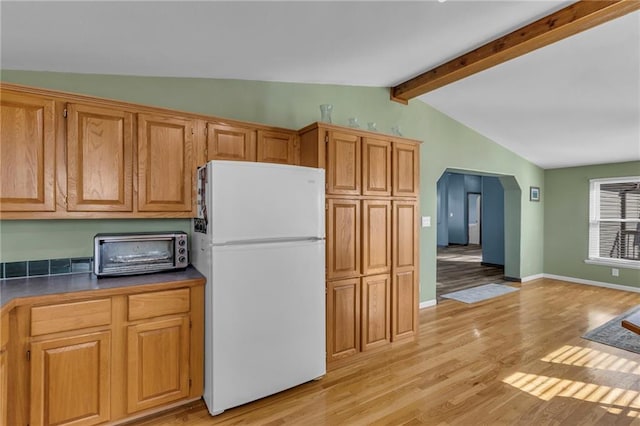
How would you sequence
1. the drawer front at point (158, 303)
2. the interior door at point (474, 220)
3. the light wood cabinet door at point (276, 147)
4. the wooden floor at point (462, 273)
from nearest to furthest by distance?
the drawer front at point (158, 303), the light wood cabinet door at point (276, 147), the wooden floor at point (462, 273), the interior door at point (474, 220)

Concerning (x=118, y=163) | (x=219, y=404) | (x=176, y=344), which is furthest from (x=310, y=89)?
(x=219, y=404)

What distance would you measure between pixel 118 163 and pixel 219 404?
1760 mm

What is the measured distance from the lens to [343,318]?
2.82m

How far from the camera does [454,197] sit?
11695 mm

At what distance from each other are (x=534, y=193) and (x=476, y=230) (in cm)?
585

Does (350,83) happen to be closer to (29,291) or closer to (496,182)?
(29,291)

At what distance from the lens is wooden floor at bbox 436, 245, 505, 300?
5723 millimetres

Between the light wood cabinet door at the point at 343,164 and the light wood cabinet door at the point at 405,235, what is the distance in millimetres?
545

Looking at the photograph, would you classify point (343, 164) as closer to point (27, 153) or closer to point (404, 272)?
point (404, 272)

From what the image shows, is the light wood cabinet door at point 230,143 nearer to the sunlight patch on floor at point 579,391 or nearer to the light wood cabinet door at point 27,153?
the light wood cabinet door at point 27,153

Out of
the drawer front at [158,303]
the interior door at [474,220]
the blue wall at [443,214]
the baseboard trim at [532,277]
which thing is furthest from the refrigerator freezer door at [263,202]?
the interior door at [474,220]

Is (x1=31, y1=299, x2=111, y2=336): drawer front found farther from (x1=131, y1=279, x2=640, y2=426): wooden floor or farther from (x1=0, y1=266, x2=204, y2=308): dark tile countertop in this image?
(x1=131, y1=279, x2=640, y2=426): wooden floor

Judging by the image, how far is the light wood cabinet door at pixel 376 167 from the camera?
9.68 feet

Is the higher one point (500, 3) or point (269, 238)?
point (500, 3)
